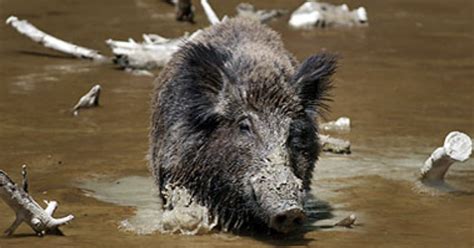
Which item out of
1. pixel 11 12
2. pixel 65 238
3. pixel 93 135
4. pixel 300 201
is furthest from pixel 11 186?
pixel 11 12

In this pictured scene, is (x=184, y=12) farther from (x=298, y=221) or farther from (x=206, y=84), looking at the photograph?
(x=298, y=221)

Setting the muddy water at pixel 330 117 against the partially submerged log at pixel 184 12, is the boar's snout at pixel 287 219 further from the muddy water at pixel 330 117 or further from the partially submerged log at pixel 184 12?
the partially submerged log at pixel 184 12

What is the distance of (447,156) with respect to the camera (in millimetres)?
10039

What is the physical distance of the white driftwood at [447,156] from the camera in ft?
32.5

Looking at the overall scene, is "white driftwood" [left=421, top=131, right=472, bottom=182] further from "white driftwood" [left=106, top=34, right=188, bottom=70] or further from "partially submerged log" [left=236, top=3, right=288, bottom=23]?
"partially submerged log" [left=236, top=3, right=288, bottom=23]

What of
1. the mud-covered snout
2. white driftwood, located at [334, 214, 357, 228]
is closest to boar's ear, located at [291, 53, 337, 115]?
white driftwood, located at [334, 214, 357, 228]

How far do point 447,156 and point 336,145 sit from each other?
5.87ft

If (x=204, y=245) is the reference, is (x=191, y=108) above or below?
above

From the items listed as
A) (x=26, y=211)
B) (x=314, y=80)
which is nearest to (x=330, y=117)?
(x=314, y=80)

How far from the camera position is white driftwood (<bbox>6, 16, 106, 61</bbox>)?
52.3ft

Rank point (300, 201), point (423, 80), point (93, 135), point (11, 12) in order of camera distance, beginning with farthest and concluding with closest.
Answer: point (11, 12), point (423, 80), point (93, 135), point (300, 201)

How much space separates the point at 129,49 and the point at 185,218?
7.11m

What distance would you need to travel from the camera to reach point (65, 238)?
8.20 meters

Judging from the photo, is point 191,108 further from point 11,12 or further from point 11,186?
point 11,12
